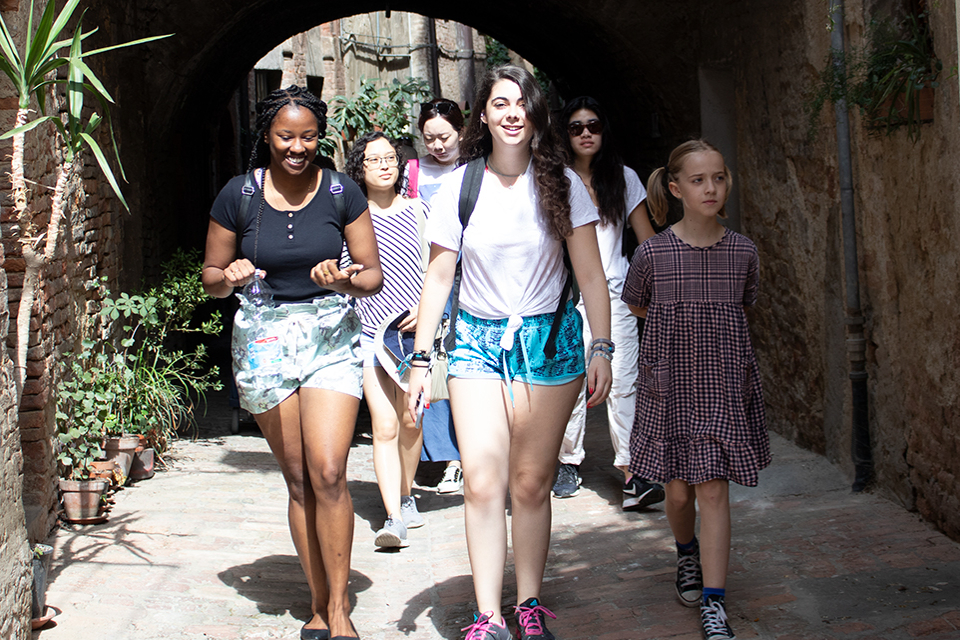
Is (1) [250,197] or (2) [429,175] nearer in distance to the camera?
(1) [250,197]

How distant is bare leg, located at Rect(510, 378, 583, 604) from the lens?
2.90 meters

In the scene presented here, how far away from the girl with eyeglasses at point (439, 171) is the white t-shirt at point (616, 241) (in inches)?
34.2

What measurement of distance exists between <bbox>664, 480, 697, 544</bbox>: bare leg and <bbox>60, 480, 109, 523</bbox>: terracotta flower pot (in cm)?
260

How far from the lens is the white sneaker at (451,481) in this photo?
5059mm

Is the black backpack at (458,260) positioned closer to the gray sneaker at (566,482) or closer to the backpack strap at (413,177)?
the backpack strap at (413,177)

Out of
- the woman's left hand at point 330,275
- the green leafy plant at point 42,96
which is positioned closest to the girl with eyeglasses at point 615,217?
the woman's left hand at point 330,275

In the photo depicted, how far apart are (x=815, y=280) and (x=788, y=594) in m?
2.20

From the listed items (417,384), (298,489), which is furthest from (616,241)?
(298,489)

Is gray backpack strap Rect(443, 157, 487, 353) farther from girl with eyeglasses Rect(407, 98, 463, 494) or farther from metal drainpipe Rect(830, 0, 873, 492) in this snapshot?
metal drainpipe Rect(830, 0, 873, 492)

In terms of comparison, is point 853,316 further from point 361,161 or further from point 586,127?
point 361,161

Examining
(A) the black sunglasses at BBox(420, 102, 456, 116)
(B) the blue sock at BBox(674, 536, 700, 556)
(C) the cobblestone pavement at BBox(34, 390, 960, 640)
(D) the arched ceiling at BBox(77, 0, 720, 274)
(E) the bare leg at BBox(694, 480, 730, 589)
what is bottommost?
(C) the cobblestone pavement at BBox(34, 390, 960, 640)

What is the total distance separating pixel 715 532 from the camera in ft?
9.87

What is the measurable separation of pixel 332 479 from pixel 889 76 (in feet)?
8.97

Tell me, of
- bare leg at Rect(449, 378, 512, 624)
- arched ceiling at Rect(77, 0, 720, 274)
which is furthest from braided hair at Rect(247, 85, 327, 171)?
arched ceiling at Rect(77, 0, 720, 274)
